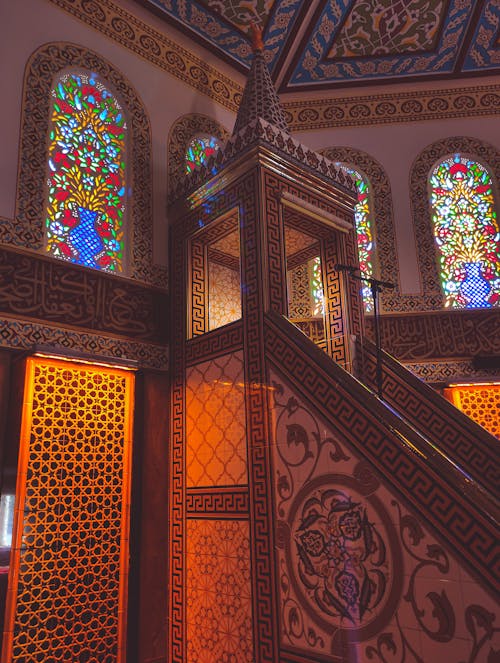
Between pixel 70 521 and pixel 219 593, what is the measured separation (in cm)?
102

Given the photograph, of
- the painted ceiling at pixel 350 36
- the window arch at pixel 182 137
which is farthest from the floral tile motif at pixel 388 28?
the window arch at pixel 182 137

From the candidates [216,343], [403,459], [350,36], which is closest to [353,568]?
[403,459]

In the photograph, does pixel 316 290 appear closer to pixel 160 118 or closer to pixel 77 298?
pixel 160 118

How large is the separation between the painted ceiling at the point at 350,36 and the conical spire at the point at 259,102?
959 mm

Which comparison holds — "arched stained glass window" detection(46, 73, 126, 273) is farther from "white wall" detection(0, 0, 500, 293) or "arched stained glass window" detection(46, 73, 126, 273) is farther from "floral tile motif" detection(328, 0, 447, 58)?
"floral tile motif" detection(328, 0, 447, 58)

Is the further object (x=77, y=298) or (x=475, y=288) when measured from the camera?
(x=475, y=288)

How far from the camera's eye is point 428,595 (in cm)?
211

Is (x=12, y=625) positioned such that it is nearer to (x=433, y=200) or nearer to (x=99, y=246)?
(x=99, y=246)

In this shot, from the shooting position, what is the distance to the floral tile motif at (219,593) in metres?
2.99

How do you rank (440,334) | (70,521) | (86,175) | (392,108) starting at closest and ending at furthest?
(70,521), (86,175), (440,334), (392,108)

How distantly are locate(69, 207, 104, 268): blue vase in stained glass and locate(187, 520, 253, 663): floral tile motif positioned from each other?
2011 mm

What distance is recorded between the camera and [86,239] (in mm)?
3910

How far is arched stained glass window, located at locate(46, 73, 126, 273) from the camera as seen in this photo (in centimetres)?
381

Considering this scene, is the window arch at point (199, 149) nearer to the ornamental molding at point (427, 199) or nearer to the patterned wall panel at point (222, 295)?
the patterned wall panel at point (222, 295)
